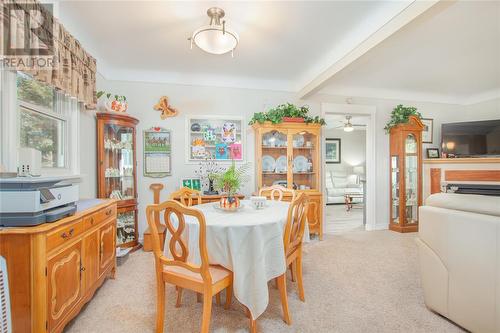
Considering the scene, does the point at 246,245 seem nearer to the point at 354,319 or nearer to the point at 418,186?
the point at 354,319

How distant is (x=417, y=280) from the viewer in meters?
2.36

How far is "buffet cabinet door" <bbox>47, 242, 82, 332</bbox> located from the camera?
1402mm

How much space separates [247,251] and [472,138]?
496 cm

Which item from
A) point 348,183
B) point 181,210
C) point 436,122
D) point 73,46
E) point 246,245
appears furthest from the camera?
point 348,183

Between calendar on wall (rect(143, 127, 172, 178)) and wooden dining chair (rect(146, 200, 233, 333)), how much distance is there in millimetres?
2034

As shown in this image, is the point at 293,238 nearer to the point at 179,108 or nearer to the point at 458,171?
the point at 179,108

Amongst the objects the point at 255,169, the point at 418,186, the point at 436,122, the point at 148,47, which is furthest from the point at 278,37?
the point at 436,122

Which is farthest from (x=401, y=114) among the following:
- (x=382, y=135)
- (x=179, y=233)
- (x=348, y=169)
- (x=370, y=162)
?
(x=179, y=233)

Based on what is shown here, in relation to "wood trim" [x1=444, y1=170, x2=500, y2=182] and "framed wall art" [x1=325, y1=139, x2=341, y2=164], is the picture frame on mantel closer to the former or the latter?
"wood trim" [x1=444, y1=170, x2=500, y2=182]

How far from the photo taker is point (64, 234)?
1.53 meters

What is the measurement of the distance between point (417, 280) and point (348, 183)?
209 inches

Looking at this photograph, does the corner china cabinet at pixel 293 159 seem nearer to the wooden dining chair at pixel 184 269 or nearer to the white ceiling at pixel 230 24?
the white ceiling at pixel 230 24

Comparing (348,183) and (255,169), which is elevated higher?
(255,169)

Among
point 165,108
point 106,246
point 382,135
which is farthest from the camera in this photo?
point 382,135
